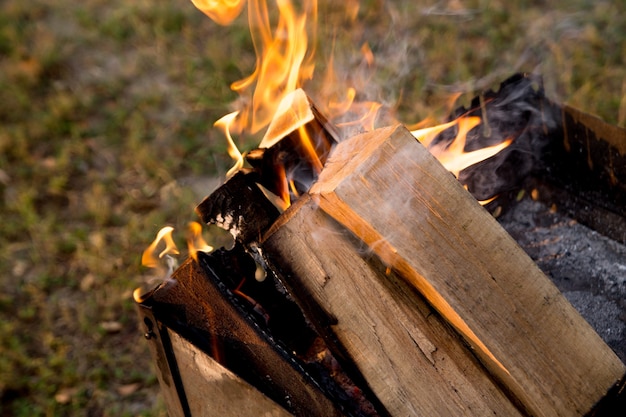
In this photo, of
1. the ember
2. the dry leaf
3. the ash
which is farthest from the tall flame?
the dry leaf

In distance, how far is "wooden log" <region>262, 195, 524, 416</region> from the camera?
150cm

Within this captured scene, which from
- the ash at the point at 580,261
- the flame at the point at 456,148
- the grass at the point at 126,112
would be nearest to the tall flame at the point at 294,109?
the flame at the point at 456,148

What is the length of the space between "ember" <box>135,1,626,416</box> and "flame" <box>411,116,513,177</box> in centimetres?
47

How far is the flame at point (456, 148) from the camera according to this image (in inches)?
78.6

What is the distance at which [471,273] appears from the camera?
56.5 inches

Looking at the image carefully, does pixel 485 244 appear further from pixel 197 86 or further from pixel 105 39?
pixel 105 39

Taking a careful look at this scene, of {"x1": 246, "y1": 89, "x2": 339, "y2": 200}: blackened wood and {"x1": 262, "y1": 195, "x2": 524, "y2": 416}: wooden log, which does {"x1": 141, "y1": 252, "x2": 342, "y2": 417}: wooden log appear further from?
{"x1": 246, "y1": 89, "x2": 339, "y2": 200}: blackened wood

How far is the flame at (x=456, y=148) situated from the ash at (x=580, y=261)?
18.3 inches

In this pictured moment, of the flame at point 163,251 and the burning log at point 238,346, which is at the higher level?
the flame at point 163,251

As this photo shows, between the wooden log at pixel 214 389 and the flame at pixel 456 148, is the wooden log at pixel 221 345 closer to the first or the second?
the wooden log at pixel 214 389

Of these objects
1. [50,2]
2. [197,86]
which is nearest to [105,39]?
[50,2]

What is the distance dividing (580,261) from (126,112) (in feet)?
12.3

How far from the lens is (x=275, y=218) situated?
5.34ft

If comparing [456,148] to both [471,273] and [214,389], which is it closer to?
[471,273]
